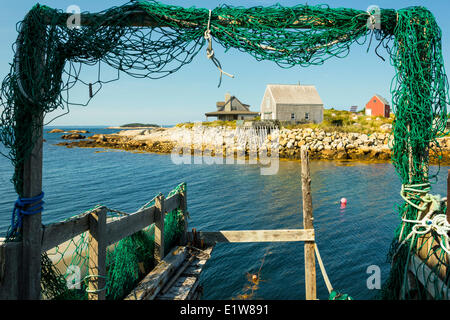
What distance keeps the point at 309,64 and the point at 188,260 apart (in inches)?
185

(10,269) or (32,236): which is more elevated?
(32,236)

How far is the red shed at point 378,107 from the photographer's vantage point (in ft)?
226

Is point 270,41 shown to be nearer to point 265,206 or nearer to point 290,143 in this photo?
point 265,206

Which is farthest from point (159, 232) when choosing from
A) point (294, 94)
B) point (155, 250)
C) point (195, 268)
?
point (294, 94)

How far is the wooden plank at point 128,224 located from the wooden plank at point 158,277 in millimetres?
847

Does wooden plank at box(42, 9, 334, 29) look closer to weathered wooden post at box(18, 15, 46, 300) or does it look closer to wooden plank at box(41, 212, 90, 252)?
weathered wooden post at box(18, 15, 46, 300)

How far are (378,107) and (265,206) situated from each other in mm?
62147

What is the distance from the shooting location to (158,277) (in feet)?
18.1

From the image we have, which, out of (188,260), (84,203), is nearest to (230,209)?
(84,203)

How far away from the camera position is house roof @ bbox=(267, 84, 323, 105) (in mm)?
51031

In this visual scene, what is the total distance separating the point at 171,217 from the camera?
738cm

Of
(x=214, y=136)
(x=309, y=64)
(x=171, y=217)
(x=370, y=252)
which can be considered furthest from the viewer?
(x=214, y=136)

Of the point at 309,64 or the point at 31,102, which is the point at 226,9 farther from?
the point at 31,102

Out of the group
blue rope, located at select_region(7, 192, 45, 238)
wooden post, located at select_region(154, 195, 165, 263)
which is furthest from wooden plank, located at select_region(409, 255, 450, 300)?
blue rope, located at select_region(7, 192, 45, 238)
